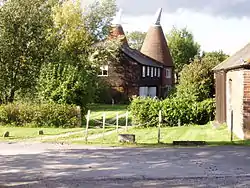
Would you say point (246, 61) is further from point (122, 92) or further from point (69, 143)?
point (122, 92)

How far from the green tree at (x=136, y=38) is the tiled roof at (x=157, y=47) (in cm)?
3747

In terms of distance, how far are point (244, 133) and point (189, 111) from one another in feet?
31.6

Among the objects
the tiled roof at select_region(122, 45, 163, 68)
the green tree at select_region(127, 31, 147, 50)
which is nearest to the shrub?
the tiled roof at select_region(122, 45, 163, 68)

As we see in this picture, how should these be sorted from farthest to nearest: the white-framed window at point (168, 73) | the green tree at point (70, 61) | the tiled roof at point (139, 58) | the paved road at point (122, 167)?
the white-framed window at point (168, 73) < the tiled roof at point (139, 58) < the green tree at point (70, 61) < the paved road at point (122, 167)

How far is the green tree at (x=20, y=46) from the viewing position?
32.2 m

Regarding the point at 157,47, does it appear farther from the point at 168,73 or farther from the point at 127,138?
the point at 127,138

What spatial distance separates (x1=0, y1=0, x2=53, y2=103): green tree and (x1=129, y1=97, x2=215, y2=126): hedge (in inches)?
382

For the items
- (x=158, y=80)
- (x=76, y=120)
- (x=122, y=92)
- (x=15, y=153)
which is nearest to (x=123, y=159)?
(x=15, y=153)

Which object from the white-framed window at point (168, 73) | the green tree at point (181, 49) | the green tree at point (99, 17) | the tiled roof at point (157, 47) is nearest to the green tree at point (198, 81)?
the green tree at point (99, 17)

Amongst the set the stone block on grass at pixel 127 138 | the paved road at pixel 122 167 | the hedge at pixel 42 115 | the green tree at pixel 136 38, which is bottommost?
the paved road at pixel 122 167

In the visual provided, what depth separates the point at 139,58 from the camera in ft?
187

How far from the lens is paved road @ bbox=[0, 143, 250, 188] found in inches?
393

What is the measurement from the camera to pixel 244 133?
59.7 feet

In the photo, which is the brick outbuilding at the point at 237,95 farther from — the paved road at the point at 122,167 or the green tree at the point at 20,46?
the green tree at the point at 20,46
